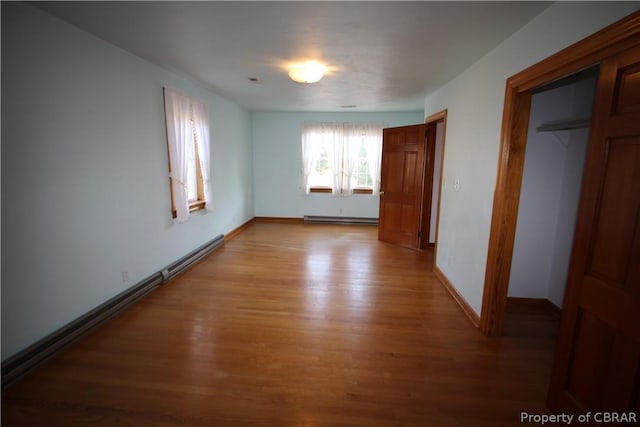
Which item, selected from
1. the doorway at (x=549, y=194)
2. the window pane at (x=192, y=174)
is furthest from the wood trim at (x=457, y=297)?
the window pane at (x=192, y=174)

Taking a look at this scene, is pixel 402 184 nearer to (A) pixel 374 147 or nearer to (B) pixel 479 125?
(A) pixel 374 147

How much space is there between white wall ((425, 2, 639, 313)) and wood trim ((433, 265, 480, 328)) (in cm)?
6

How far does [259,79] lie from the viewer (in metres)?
3.71

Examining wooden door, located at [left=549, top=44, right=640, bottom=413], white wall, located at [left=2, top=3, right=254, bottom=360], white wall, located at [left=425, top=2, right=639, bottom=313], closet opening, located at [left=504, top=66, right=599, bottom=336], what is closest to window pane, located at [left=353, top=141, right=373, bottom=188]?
white wall, located at [left=425, top=2, right=639, bottom=313]

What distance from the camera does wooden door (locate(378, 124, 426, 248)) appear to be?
4.93 m

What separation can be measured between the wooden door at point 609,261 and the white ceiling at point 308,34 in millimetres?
920

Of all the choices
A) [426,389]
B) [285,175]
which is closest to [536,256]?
[426,389]

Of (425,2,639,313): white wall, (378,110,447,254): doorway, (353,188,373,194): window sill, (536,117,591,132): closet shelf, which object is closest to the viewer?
(425,2,639,313): white wall

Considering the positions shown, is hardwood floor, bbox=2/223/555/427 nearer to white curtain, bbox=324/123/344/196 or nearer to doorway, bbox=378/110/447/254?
doorway, bbox=378/110/447/254

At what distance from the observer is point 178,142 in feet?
11.8

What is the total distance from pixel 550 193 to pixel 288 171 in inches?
197

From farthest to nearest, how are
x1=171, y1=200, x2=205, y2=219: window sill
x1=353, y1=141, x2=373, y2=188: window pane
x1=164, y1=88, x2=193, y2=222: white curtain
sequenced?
x1=353, y1=141, x2=373, y2=188: window pane
x1=171, y1=200, x2=205, y2=219: window sill
x1=164, y1=88, x2=193, y2=222: white curtain

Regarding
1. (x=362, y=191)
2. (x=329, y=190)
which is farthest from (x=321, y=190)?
(x=362, y=191)

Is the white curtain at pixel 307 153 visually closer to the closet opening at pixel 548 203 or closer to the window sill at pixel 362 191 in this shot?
the window sill at pixel 362 191
